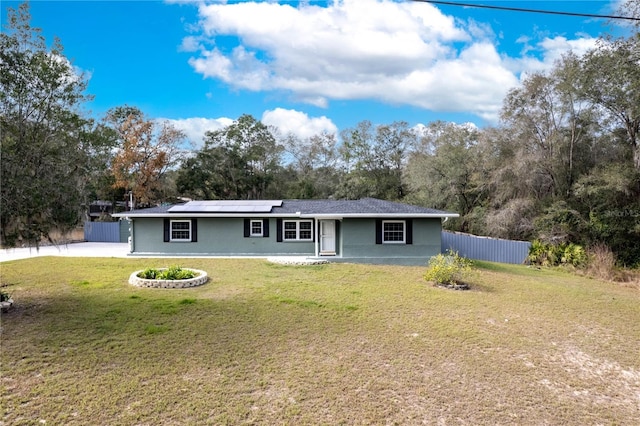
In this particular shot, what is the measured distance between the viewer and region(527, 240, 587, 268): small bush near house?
655 inches

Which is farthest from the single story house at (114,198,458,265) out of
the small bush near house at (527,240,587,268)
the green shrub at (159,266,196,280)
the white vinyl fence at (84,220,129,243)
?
the white vinyl fence at (84,220,129,243)

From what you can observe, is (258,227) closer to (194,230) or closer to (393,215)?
(194,230)

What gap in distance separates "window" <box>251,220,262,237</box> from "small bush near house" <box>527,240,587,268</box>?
13041mm

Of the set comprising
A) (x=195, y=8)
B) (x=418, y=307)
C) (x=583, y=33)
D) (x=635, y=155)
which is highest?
(x=583, y=33)

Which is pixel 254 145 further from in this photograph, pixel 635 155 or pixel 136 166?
pixel 635 155

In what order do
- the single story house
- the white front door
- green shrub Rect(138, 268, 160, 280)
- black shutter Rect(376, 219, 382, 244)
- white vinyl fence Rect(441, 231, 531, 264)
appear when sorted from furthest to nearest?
white vinyl fence Rect(441, 231, 531, 264), the white front door, the single story house, black shutter Rect(376, 219, 382, 244), green shrub Rect(138, 268, 160, 280)

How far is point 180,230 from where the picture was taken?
16.8 metres

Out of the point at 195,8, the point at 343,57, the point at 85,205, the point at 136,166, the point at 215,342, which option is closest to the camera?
the point at 215,342

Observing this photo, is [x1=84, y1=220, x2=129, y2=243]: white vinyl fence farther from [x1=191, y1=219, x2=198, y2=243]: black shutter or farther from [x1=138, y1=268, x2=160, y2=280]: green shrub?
[x1=138, y1=268, x2=160, y2=280]: green shrub

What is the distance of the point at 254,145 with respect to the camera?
36.2 m

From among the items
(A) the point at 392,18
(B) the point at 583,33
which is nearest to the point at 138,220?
(A) the point at 392,18

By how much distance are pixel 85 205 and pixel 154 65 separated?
11755mm

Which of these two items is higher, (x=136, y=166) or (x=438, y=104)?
(x=438, y=104)

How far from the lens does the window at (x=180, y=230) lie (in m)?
16.8
